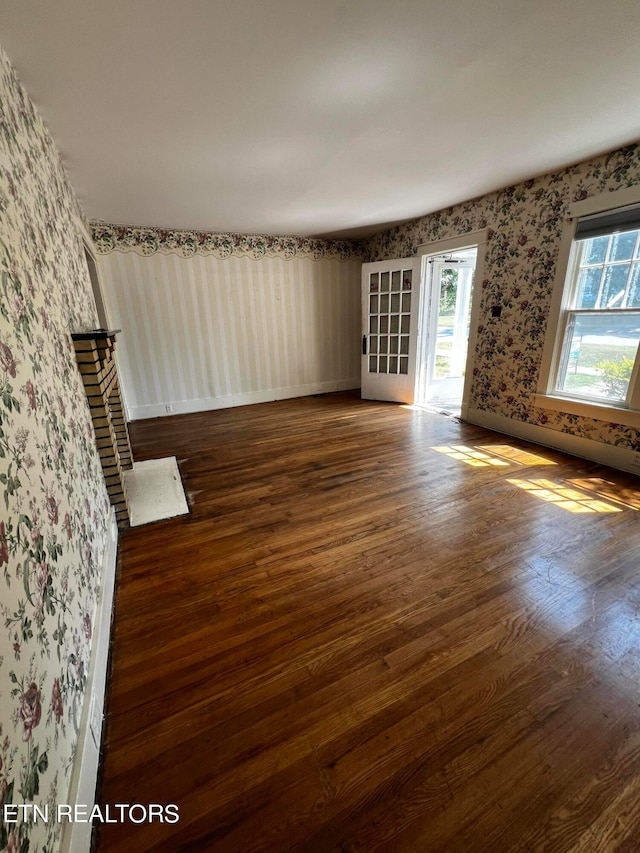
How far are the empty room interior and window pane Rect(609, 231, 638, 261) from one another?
0.13 feet

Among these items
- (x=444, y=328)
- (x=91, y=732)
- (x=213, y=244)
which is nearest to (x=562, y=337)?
(x=444, y=328)

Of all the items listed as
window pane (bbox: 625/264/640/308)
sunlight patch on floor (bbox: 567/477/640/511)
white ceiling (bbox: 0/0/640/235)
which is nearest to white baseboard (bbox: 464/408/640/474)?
sunlight patch on floor (bbox: 567/477/640/511)

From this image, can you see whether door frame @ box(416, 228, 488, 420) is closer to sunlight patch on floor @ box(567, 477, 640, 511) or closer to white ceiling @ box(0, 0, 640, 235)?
white ceiling @ box(0, 0, 640, 235)

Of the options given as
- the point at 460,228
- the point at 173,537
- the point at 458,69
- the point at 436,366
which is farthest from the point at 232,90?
the point at 436,366

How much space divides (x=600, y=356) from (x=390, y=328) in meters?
2.57

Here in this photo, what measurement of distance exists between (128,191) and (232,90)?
185 centimetres

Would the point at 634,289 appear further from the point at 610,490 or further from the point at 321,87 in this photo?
the point at 321,87

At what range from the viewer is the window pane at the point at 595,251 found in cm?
286

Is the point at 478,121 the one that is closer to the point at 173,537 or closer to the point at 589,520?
the point at 589,520

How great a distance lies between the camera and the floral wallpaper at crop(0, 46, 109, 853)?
0.73 metres

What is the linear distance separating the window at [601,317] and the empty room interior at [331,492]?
0.08ft

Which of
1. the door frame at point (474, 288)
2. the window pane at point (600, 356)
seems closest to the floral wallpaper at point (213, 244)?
the door frame at point (474, 288)

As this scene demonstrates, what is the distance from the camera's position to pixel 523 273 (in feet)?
11.2

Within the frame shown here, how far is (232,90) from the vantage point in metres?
1.76
